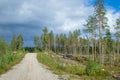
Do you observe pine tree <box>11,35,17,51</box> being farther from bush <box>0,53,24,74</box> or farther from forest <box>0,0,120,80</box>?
bush <box>0,53,24,74</box>

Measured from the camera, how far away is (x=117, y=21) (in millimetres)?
82188

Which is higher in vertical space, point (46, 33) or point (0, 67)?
point (46, 33)

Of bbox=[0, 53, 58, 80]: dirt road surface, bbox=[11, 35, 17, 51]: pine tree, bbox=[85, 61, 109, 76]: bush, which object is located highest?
bbox=[11, 35, 17, 51]: pine tree

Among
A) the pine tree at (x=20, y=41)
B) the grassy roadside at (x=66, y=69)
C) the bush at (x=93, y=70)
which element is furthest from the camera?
the pine tree at (x=20, y=41)

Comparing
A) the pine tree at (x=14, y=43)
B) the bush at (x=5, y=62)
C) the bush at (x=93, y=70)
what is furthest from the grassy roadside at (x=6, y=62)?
the pine tree at (x=14, y=43)

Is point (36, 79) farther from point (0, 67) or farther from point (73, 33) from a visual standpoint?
point (73, 33)

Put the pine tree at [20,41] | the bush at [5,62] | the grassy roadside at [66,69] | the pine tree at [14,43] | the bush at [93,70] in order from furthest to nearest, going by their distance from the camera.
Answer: the pine tree at [20,41]
the pine tree at [14,43]
the bush at [5,62]
the grassy roadside at [66,69]
the bush at [93,70]

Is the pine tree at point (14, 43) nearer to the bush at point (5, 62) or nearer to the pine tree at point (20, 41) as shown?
the pine tree at point (20, 41)

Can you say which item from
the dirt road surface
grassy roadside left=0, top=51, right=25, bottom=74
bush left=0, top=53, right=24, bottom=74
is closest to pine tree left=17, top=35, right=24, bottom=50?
grassy roadside left=0, top=51, right=25, bottom=74

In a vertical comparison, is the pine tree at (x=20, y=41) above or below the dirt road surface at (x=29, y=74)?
above

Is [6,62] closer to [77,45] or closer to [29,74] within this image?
[29,74]

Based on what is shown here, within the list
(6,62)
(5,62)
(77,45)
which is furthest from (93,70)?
(77,45)

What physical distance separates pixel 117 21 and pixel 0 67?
5281cm

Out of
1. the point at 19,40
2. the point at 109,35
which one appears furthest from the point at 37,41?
the point at 109,35
